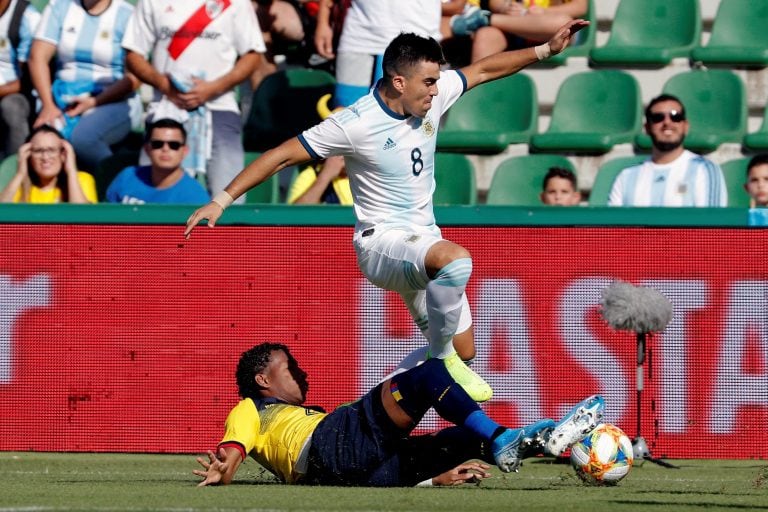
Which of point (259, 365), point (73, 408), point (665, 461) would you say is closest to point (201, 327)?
point (73, 408)

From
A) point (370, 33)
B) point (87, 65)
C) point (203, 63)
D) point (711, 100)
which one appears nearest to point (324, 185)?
point (370, 33)

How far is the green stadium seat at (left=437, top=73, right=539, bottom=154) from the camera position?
11453 millimetres

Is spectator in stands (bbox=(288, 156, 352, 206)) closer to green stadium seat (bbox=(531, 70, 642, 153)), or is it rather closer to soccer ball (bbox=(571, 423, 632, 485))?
green stadium seat (bbox=(531, 70, 642, 153))

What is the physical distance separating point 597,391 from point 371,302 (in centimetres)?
151

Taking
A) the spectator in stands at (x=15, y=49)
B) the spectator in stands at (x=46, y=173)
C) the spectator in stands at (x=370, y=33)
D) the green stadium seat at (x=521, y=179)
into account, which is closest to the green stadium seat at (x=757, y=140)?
the green stadium seat at (x=521, y=179)

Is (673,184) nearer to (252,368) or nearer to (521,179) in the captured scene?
(521,179)

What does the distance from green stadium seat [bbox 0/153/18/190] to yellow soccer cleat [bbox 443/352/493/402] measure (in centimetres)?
515

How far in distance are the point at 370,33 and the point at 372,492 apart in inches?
203

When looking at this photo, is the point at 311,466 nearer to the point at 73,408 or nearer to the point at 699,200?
the point at 73,408

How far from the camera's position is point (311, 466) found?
655 centimetres

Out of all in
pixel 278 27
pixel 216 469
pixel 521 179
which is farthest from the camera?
pixel 278 27

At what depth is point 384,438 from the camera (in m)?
6.34

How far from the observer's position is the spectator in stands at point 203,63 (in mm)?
10688

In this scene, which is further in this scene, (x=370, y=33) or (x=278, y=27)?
(x=278, y=27)
